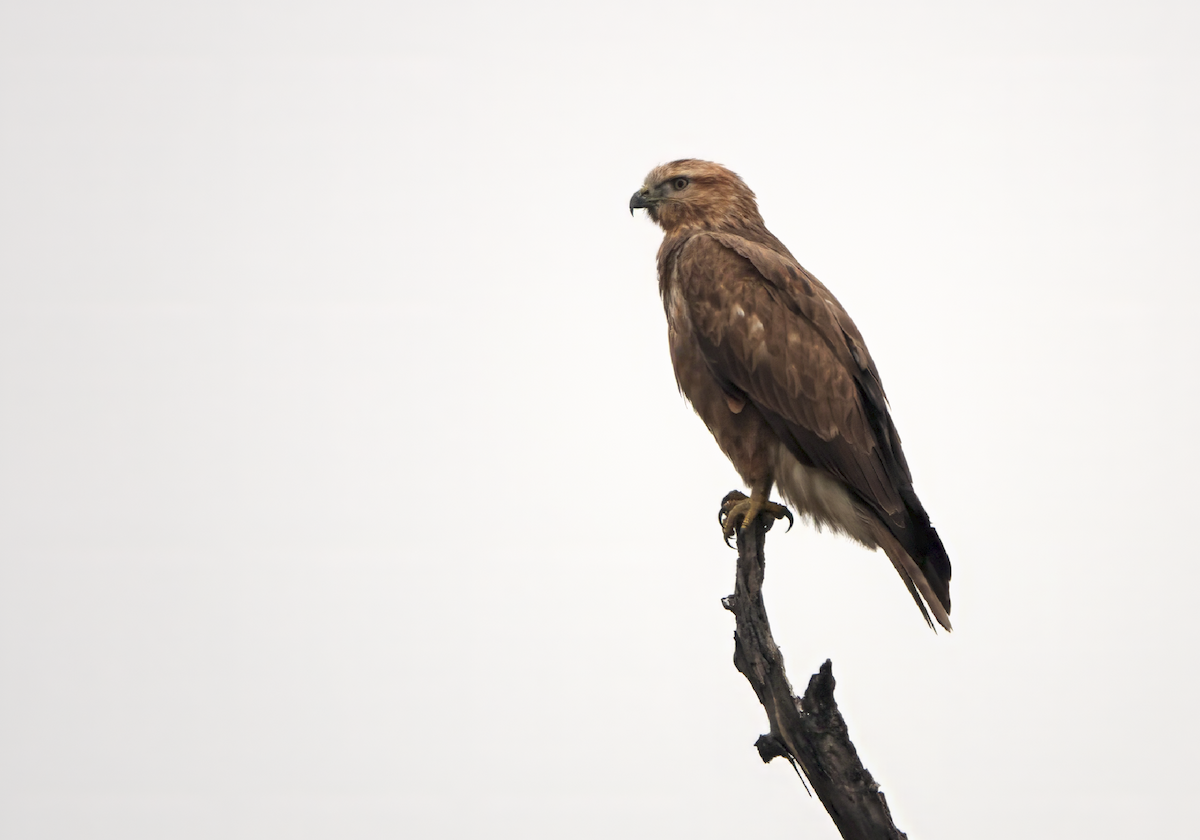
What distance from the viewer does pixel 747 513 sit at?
19.9 ft

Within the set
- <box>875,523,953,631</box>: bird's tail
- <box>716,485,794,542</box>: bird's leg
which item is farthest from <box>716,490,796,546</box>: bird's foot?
<box>875,523,953,631</box>: bird's tail

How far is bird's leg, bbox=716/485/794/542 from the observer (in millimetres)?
6090

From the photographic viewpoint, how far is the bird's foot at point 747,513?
6078mm

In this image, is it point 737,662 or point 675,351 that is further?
point 675,351

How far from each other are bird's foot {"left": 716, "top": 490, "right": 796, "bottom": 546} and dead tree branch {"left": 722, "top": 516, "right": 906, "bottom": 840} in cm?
95

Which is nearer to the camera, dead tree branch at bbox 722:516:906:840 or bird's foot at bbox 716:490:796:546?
dead tree branch at bbox 722:516:906:840

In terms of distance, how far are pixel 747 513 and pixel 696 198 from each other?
7.39 ft

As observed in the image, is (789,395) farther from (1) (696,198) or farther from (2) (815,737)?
(2) (815,737)

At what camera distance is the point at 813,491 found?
20.1 feet

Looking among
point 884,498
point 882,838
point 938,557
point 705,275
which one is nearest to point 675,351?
point 705,275

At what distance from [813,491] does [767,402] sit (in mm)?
556

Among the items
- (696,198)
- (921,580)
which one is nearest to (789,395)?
(921,580)

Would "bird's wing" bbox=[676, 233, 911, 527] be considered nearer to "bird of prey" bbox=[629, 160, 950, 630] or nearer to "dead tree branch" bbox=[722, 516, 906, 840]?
"bird of prey" bbox=[629, 160, 950, 630]

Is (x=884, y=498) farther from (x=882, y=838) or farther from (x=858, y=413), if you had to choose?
(x=882, y=838)
